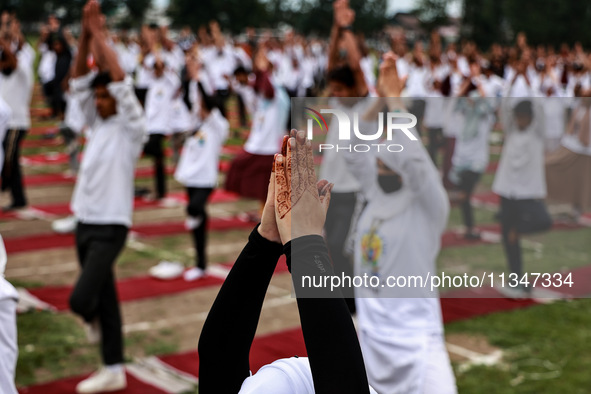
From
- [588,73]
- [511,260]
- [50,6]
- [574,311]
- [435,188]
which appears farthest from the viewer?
[50,6]

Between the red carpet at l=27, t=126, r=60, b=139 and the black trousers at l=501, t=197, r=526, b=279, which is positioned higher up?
the black trousers at l=501, t=197, r=526, b=279

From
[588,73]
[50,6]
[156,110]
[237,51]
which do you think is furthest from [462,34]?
[156,110]

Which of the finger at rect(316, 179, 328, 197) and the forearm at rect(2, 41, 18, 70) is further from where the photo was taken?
the forearm at rect(2, 41, 18, 70)

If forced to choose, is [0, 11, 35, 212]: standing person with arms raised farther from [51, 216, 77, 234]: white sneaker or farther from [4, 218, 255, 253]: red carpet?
[4, 218, 255, 253]: red carpet

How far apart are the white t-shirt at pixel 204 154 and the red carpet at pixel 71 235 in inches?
69.0

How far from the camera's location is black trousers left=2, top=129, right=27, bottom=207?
8375 millimetres

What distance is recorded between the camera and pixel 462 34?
46.2 meters

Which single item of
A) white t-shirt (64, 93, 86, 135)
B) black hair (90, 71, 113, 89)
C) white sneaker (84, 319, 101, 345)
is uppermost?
black hair (90, 71, 113, 89)

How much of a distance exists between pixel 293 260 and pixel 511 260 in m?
0.86

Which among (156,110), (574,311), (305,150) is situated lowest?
(574,311)

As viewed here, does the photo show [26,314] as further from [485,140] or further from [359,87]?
[485,140]

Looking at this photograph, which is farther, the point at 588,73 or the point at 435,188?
the point at 588,73

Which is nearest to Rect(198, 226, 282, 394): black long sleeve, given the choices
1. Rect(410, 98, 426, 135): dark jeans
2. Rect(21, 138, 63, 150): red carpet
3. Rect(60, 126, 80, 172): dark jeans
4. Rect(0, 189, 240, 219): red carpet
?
Rect(410, 98, 426, 135): dark jeans

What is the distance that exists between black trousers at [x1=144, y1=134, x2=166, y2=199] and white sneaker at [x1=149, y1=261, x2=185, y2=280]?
2.83 metres
